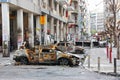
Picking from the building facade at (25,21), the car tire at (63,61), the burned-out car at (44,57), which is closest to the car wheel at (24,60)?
the burned-out car at (44,57)

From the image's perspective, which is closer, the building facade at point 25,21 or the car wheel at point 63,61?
the car wheel at point 63,61

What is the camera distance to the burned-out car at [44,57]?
88.9 feet

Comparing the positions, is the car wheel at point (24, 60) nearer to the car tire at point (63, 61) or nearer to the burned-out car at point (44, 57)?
the burned-out car at point (44, 57)

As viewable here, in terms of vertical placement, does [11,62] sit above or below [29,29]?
below

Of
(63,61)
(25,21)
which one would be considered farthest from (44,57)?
(25,21)

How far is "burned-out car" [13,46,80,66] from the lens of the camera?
27109 millimetres

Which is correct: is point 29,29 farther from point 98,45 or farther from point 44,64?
point 98,45

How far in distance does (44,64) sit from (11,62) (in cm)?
273

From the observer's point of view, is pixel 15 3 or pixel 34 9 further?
pixel 34 9

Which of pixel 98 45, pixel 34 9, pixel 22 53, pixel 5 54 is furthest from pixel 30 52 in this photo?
pixel 98 45

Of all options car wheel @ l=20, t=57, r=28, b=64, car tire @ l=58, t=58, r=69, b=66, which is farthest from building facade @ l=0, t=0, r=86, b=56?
car tire @ l=58, t=58, r=69, b=66

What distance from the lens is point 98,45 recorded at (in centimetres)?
6900

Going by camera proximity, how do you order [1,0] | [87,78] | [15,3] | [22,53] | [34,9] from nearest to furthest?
[87,78] < [22,53] < [1,0] < [15,3] < [34,9]

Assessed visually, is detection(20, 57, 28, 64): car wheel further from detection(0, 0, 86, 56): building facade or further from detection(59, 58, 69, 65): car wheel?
detection(0, 0, 86, 56): building facade
